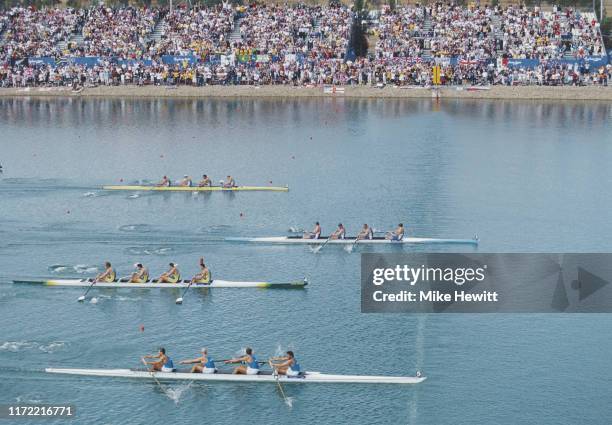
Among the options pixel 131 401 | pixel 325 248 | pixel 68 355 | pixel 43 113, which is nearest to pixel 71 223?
pixel 325 248

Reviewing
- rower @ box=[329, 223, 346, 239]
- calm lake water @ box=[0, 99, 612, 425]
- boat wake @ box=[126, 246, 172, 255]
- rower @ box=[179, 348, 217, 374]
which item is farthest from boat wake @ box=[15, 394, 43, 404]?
rower @ box=[329, 223, 346, 239]

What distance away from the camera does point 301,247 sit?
50.4 metres

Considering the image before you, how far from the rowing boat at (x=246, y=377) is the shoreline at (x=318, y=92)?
68.1m

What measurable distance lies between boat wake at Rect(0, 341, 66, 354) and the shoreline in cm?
6625

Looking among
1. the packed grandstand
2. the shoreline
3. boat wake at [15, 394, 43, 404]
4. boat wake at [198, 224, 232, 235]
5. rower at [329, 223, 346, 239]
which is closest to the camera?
boat wake at [15, 394, 43, 404]

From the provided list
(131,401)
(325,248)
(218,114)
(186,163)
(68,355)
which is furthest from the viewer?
(218,114)

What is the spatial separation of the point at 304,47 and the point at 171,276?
205 ft

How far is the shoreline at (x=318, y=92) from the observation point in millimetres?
97875

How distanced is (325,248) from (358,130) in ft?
119

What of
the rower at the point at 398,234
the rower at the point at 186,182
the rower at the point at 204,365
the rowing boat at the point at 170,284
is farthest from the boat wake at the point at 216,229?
the rower at the point at 204,365

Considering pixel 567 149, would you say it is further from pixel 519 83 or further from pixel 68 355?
pixel 68 355

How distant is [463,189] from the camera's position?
62844 millimetres

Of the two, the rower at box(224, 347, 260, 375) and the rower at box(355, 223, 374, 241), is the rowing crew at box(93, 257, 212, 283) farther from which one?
the rower at box(355, 223, 374, 241)

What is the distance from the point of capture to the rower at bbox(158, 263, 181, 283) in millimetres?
44062
